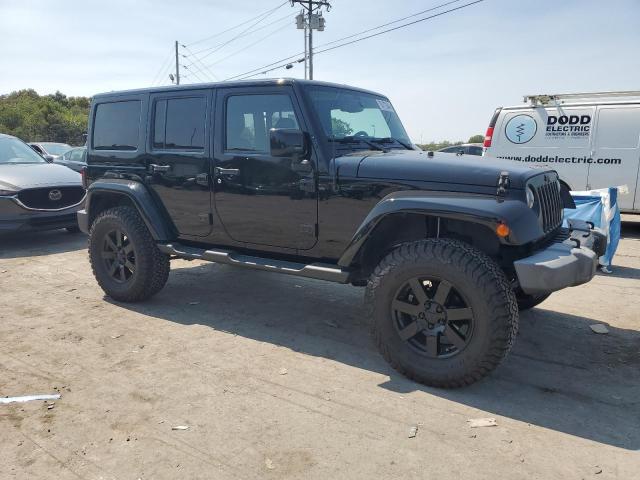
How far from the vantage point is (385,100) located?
→ 480cm

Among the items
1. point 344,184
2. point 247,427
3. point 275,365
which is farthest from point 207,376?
point 344,184

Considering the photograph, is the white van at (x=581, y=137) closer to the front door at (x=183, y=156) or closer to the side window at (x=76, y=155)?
the front door at (x=183, y=156)

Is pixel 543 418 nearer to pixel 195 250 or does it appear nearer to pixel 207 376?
pixel 207 376

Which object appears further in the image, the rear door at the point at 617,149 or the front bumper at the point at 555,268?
the rear door at the point at 617,149

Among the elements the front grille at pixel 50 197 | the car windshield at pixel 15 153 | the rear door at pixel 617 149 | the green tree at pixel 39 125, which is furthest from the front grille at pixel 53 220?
the green tree at pixel 39 125

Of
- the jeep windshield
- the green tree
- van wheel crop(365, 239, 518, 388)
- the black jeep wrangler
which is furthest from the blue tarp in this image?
the green tree

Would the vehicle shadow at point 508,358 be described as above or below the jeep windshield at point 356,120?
below

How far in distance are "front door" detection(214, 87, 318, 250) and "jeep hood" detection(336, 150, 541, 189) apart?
0.44 m

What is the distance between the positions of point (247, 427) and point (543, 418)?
1.73 meters

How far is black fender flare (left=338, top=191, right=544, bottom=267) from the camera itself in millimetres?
3023

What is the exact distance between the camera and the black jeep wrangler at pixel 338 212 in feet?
10.2

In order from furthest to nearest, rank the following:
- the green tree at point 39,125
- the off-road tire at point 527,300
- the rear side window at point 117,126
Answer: the green tree at point 39,125 < the rear side window at point 117,126 < the off-road tire at point 527,300

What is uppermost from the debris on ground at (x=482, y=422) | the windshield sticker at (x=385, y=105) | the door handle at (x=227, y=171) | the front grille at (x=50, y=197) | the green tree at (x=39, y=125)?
the green tree at (x=39, y=125)

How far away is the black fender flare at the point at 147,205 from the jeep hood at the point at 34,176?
354cm
